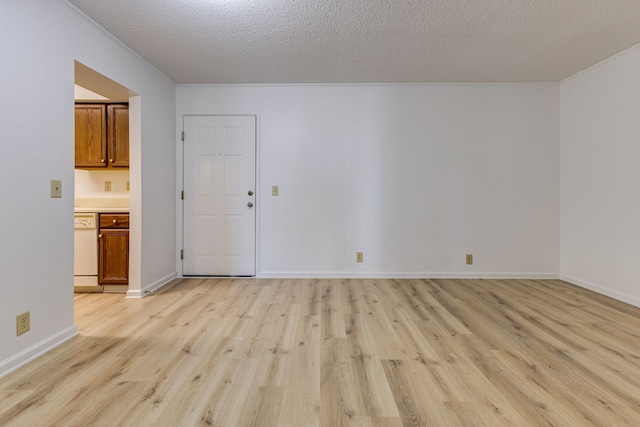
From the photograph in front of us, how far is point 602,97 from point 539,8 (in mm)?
1733

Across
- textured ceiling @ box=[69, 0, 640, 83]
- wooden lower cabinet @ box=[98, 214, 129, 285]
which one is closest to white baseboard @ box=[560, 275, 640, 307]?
textured ceiling @ box=[69, 0, 640, 83]

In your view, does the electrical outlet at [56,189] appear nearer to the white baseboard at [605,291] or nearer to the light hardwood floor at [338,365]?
the light hardwood floor at [338,365]

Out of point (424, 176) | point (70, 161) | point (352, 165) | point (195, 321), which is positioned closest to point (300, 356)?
point (195, 321)

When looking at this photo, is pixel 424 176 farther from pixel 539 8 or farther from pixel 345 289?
pixel 539 8

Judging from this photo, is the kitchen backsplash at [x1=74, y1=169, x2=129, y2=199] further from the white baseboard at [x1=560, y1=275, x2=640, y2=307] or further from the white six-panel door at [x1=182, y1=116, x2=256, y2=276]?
the white baseboard at [x1=560, y1=275, x2=640, y2=307]

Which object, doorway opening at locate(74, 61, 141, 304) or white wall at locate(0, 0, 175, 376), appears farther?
doorway opening at locate(74, 61, 141, 304)

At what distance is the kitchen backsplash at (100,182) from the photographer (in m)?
3.93

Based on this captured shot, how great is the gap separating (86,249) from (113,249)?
11.6 inches

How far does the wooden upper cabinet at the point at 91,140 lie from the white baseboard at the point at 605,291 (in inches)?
218

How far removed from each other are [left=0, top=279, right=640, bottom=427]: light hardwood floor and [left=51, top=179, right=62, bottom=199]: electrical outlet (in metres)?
1.03

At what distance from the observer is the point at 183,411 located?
4.90 ft

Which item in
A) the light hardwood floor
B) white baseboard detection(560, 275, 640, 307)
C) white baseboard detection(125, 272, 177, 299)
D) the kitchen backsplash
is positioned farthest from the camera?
the kitchen backsplash

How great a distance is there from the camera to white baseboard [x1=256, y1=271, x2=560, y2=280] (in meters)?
3.98

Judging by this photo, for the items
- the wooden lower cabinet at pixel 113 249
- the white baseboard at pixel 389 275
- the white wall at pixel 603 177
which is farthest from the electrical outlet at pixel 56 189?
the white wall at pixel 603 177
